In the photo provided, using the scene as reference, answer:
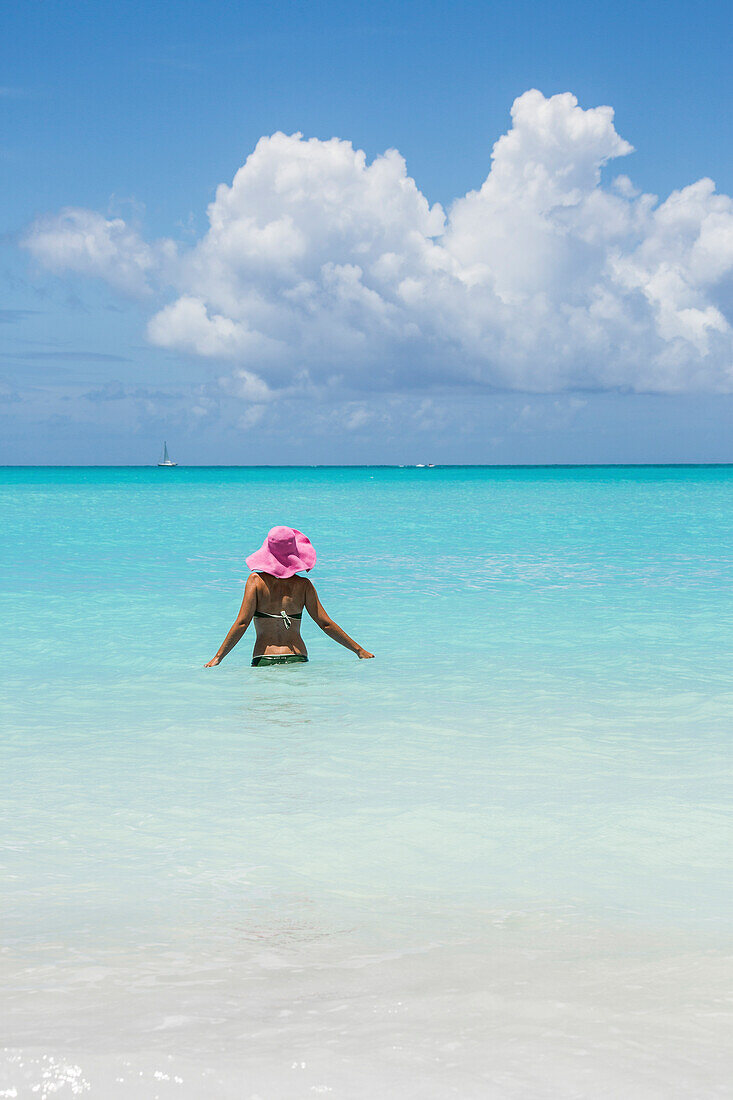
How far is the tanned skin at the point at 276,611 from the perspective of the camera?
839cm

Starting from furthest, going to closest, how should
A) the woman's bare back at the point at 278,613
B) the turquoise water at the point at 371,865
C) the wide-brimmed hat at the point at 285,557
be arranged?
1. the woman's bare back at the point at 278,613
2. the wide-brimmed hat at the point at 285,557
3. the turquoise water at the point at 371,865

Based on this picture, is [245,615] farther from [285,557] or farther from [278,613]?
[285,557]

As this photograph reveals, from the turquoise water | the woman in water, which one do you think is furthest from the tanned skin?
the turquoise water

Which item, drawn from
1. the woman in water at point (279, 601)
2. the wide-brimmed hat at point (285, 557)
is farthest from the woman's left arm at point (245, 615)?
the wide-brimmed hat at point (285, 557)

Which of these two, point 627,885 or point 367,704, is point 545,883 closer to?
point 627,885

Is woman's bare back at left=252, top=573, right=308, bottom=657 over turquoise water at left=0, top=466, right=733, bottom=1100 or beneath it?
over

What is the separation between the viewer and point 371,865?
15.4 feet

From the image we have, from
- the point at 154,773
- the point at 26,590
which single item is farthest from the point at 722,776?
the point at 26,590

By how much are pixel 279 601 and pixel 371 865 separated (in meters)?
4.08

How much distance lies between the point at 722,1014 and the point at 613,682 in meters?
5.90

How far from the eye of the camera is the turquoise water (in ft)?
9.86

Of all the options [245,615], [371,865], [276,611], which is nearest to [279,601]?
[276,611]

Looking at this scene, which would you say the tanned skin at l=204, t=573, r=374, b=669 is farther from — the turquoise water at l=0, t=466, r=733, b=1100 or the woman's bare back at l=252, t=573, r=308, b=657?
the turquoise water at l=0, t=466, r=733, b=1100

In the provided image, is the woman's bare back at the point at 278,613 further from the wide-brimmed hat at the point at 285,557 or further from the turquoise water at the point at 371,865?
the turquoise water at the point at 371,865
